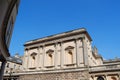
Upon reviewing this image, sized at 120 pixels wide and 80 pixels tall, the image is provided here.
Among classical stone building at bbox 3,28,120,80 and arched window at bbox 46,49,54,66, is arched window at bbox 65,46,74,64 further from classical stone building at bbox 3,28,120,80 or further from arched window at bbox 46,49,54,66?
arched window at bbox 46,49,54,66

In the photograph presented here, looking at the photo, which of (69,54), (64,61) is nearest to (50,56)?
(64,61)

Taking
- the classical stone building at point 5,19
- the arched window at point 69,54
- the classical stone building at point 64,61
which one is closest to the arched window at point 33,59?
the classical stone building at point 64,61

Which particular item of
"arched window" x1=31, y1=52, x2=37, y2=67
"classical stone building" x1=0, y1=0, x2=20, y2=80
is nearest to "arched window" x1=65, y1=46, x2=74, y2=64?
"arched window" x1=31, y1=52, x2=37, y2=67

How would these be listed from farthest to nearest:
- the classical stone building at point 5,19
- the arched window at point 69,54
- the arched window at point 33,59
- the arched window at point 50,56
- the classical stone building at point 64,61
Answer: the arched window at point 33,59 → the arched window at point 50,56 → the arched window at point 69,54 → the classical stone building at point 64,61 → the classical stone building at point 5,19

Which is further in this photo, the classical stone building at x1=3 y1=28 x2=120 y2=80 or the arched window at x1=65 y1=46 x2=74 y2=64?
the arched window at x1=65 y1=46 x2=74 y2=64

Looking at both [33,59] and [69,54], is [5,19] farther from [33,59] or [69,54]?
[33,59]

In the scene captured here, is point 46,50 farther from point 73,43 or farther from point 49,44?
point 73,43

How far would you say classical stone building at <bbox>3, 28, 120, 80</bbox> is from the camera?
20891mm

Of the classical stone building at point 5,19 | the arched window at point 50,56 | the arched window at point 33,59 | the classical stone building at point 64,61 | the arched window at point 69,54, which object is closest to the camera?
the classical stone building at point 5,19

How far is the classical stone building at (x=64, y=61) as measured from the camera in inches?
822

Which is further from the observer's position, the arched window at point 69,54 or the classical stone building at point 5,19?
the arched window at point 69,54

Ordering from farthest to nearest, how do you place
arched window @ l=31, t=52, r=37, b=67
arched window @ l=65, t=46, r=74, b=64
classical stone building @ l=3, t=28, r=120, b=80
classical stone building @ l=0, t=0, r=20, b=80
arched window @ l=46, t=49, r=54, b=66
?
arched window @ l=31, t=52, r=37, b=67 < arched window @ l=46, t=49, r=54, b=66 < arched window @ l=65, t=46, r=74, b=64 < classical stone building @ l=3, t=28, r=120, b=80 < classical stone building @ l=0, t=0, r=20, b=80

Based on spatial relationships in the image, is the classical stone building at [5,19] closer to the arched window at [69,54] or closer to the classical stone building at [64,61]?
the classical stone building at [64,61]

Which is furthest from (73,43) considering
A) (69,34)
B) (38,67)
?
(38,67)
